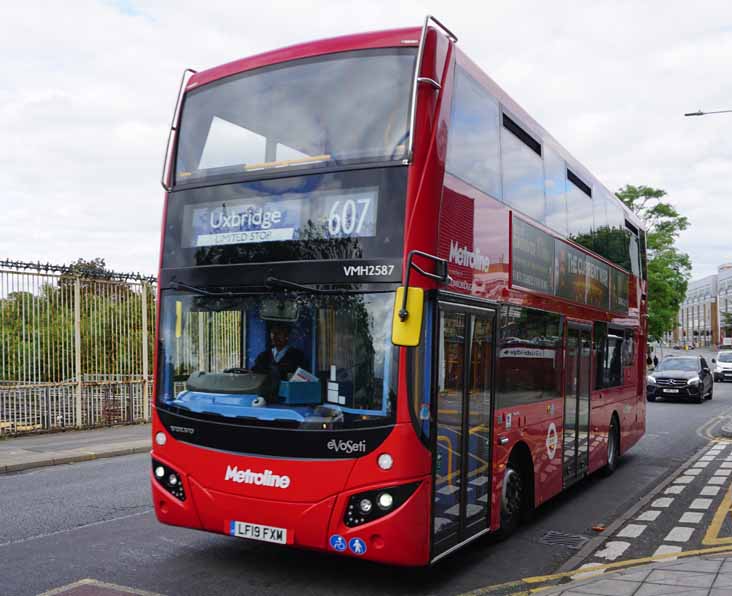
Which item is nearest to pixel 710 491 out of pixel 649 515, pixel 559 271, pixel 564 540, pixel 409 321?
pixel 649 515

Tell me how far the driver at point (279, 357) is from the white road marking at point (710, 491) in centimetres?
681

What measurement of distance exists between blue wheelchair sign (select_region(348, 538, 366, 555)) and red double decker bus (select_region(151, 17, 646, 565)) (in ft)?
0.07

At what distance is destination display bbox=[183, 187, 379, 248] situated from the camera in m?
5.77


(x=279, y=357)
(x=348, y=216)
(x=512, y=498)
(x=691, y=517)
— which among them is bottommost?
(x=691, y=517)

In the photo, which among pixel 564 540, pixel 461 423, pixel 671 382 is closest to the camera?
pixel 461 423

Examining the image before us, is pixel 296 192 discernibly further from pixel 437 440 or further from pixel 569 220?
pixel 569 220

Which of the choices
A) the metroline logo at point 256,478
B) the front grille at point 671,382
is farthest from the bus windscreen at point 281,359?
the front grille at point 671,382

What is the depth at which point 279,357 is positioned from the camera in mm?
6105

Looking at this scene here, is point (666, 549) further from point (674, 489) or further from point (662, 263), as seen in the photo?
point (662, 263)

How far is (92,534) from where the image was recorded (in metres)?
7.50

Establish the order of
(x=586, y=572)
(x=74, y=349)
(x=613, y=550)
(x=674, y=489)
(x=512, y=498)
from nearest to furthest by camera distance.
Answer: (x=586, y=572)
(x=613, y=550)
(x=512, y=498)
(x=674, y=489)
(x=74, y=349)

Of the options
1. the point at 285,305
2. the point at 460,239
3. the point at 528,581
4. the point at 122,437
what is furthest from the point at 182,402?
the point at 122,437

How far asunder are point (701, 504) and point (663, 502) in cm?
44

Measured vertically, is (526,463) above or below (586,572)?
above
